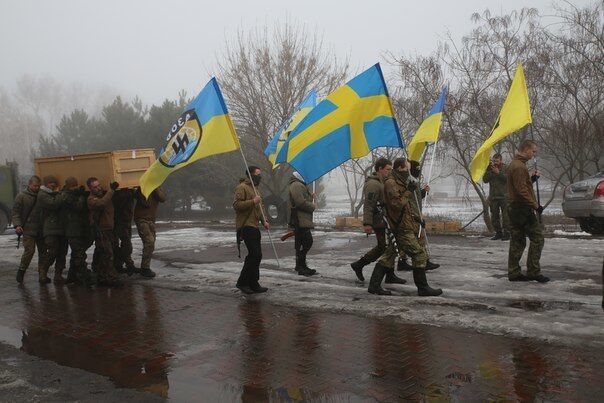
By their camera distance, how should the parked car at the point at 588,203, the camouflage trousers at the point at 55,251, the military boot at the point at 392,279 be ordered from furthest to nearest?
the parked car at the point at 588,203
the camouflage trousers at the point at 55,251
the military boot at the point at 392,279

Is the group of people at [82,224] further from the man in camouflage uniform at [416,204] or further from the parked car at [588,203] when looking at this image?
the parked car at [588,203]

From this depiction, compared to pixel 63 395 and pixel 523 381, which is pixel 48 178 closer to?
pixel 63 395

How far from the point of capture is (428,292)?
→ 699cm

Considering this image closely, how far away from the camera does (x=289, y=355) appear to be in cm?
508

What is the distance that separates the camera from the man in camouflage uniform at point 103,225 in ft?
27.4

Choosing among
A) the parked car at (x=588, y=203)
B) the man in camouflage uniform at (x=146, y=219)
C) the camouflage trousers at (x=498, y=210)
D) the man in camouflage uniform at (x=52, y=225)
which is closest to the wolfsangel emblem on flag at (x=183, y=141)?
the man in camouflage uniform at (x=146, y=219)

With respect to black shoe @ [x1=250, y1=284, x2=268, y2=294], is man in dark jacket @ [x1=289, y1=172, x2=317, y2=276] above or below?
above

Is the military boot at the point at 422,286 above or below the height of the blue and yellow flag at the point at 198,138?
below

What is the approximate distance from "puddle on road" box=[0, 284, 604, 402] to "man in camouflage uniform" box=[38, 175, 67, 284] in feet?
6.29

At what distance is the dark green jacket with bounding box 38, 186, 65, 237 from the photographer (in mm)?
8516

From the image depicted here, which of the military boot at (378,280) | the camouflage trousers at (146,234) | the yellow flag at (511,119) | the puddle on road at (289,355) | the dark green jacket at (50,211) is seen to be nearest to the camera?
the puddle on road at (289,355)

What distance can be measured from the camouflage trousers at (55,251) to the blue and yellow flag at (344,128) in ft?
13.2

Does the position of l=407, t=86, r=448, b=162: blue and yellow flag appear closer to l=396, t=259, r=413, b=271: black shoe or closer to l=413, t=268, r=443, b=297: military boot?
l=396, t=259, r=413, b=271: black shoe

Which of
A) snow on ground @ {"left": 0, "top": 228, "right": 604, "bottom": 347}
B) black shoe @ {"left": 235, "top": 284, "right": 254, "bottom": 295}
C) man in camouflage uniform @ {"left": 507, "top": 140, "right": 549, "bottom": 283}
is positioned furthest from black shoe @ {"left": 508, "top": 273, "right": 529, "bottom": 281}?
black shoe @ {"left": 235, "top": 284, "right": 254, "bottom": 295}
